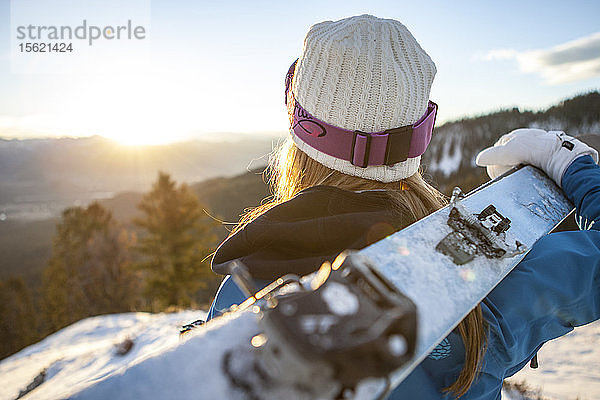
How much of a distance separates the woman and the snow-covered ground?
1.53 ft

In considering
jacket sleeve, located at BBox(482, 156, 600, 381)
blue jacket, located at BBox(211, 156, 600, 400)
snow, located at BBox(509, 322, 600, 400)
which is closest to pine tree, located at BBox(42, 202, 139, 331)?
snow, located at BBox(509, 322, 600, 400)

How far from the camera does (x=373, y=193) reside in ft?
3.78

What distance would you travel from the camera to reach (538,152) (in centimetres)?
190

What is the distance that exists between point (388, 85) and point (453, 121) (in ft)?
119

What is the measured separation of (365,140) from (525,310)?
30.1 inches

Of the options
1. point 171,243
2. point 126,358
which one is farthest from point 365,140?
point 171,243

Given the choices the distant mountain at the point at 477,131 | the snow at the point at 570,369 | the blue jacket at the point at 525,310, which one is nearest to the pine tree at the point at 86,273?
the snow at the point at 570,369

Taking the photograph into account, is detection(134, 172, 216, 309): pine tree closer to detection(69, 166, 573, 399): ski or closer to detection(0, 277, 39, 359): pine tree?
detection(0, 277, 39, 359): pine tree

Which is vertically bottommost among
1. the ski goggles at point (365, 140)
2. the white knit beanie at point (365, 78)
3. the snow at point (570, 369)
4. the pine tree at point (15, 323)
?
the pine tree at point (15, 323)

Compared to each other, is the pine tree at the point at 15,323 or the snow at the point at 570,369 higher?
the snow at the point at 570,369

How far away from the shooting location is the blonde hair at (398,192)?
95 cm

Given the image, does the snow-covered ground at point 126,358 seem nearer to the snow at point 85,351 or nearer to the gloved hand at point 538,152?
the snow at point 85,351

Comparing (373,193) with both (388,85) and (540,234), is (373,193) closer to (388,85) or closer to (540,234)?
(388,85)

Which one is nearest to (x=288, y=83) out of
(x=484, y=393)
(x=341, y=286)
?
(x=341, y=286)
